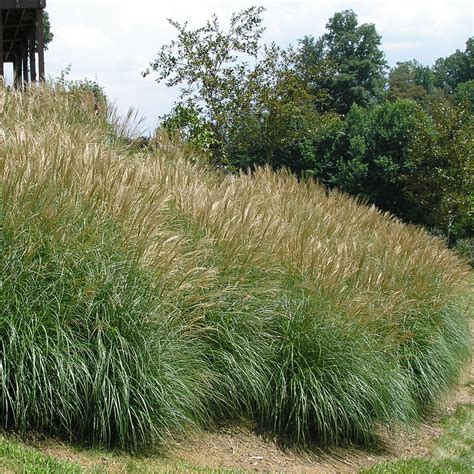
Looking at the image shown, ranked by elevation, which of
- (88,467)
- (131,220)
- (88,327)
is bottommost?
(88,467)

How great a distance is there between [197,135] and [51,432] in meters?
9.04

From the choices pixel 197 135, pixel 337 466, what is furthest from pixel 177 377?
pixel 197 135

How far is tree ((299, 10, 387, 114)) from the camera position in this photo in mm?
45875

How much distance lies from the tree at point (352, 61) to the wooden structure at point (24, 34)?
24.6m

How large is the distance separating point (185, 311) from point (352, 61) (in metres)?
44.9

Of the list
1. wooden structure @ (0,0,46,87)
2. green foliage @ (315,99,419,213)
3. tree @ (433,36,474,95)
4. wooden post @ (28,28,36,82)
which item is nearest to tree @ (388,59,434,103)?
tree @ (433,36,474,95)

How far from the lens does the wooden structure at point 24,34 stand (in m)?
14.3

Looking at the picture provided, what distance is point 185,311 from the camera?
18.2ft

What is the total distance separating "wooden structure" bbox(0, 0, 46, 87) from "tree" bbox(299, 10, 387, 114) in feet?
80.8

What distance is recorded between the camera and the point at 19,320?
470 centimetres

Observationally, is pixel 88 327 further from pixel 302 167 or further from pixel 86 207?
pixel 302 167

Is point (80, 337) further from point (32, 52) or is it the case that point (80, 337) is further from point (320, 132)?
point (320, 132)

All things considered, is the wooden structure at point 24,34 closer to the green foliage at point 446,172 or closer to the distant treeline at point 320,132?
the distant treeline at point 320,132

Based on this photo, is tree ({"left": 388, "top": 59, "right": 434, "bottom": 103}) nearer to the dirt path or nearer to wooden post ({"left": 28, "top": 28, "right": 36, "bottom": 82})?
wooden post ({"left": 28, "top": 28, "right": 36, "bottom": 82})
